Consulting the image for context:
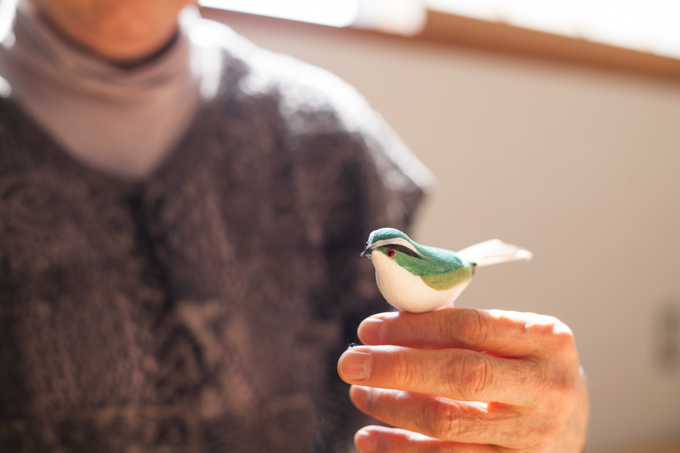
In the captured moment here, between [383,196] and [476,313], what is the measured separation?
371 mm

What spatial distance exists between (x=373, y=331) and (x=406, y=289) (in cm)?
5

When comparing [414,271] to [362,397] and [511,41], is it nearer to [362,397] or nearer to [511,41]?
[362,397]

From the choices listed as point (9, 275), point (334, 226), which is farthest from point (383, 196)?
point (9, 275)

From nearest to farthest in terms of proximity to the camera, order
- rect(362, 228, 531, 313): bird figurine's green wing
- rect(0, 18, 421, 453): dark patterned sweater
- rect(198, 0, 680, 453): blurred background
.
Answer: rect(362, 228, 531, 313): bird figurine's green wing, rect(0, 18, 421, 453): dark patterned sweater, rect(198, 0, 680, 453): blurred background

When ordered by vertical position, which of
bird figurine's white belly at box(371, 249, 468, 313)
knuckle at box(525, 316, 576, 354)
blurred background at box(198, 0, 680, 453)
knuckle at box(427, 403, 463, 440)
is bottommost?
knuckle at box(427, 403, 463, 440)

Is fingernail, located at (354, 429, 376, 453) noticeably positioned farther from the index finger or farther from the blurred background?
the blurred background

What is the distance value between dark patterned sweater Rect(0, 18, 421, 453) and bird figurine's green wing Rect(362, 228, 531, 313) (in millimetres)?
Result: 326

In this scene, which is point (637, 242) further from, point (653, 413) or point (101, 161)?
point (101, 161)

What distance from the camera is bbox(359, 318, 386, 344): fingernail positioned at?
334 millimetres

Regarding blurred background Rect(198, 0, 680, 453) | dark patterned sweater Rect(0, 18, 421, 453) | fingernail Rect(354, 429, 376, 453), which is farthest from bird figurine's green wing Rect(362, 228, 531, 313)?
blurred background Rect(198, 0, 680, 453)

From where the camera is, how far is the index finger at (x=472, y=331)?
12.7 inches

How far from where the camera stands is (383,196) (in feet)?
2.23

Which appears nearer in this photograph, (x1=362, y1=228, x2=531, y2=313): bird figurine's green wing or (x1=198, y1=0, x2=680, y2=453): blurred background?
(x1=362, y1=228, x2=531, y2=313): bird figurine's green wing

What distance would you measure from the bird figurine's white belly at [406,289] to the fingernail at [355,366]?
0.04 metres
